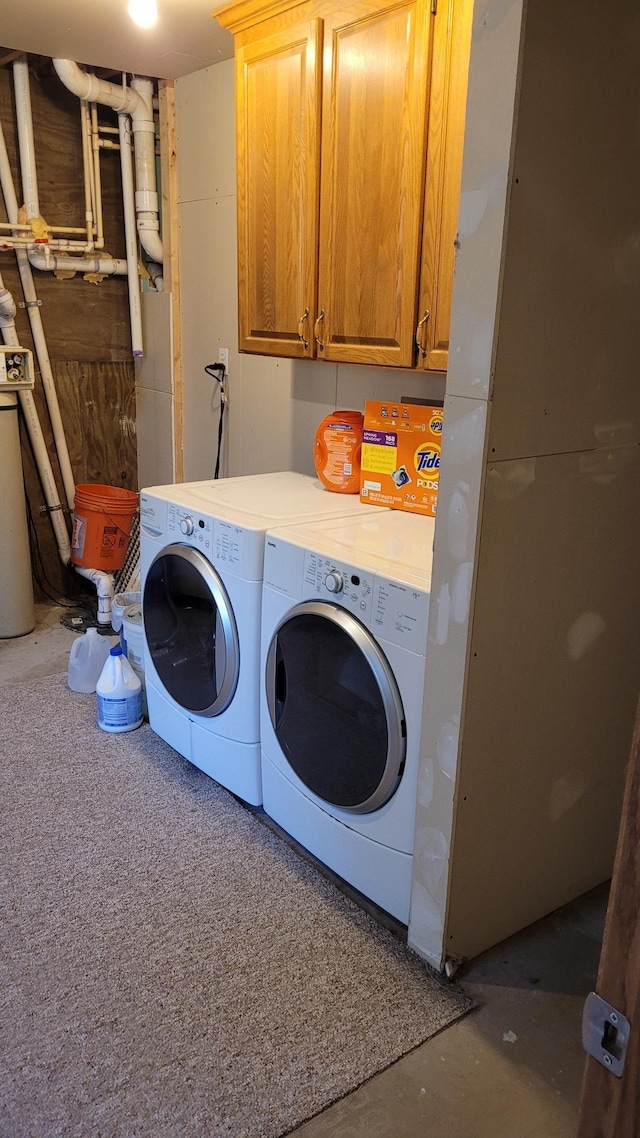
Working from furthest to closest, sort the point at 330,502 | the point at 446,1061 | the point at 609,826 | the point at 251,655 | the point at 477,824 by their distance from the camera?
the point at 330,502
the point at 251,655
the point at 609,826
the point at 477,824
the point at 446,1061

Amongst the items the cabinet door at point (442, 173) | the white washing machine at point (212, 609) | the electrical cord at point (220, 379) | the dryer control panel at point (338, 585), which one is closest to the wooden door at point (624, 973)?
the dryer control panel at point (338, 585)

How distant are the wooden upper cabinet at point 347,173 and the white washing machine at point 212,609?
484 millimetres

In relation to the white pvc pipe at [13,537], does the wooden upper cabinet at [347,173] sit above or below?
above

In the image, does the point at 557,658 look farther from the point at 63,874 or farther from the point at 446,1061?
the point at 63,874

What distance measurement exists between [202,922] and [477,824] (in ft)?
2.37

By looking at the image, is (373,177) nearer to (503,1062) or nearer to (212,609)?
(212,609)

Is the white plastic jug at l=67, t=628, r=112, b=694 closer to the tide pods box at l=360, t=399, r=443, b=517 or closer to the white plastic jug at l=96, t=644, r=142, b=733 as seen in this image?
the white plastic jug at l=96, t=644, r=142, b=733

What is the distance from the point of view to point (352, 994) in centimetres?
179

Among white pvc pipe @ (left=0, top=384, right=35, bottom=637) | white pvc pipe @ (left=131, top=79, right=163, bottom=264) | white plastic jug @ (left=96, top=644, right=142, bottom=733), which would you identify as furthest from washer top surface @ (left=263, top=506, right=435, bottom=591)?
white pvc pipe @ (left=131, top=79, right=163, bottom=264)

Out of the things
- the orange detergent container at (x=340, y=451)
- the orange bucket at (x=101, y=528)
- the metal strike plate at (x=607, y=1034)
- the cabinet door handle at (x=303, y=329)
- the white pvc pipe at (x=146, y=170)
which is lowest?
the orange bucket at (x=101, y=528)

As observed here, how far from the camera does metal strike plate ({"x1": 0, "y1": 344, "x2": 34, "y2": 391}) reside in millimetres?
3486

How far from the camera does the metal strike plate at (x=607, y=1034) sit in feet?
2.03

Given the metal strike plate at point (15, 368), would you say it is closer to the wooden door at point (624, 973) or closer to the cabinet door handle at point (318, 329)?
the cabinet door handle at point (318, 329)

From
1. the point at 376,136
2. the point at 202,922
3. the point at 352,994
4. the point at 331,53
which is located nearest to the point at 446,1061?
the point at 352,994
